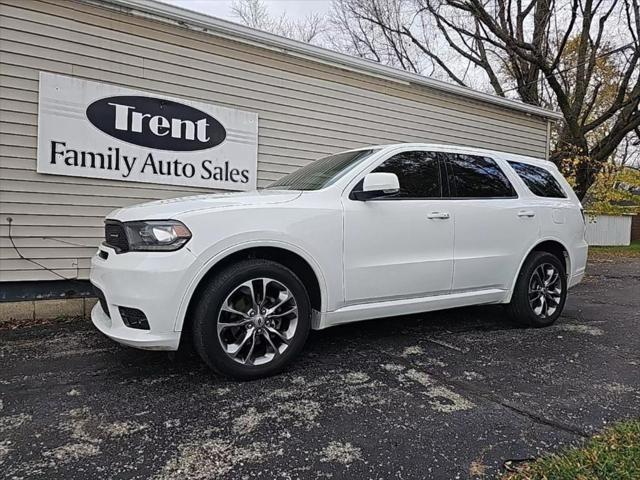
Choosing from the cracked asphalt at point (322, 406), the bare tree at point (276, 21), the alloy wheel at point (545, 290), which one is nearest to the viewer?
the cracked asphalt at point (322, 406)

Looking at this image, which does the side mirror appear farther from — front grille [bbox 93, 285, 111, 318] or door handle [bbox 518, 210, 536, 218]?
front grille [bbox 93, 285, 111, 318]

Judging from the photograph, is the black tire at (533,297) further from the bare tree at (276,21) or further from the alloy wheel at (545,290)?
the bare tree at (276,21)

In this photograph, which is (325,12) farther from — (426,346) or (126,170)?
(426,346)

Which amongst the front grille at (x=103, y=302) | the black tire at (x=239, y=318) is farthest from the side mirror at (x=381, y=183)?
the front grille at (x=103, y=302)

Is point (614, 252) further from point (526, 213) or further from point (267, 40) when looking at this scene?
point (267, 40)

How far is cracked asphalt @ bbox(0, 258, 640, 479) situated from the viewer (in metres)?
2.05

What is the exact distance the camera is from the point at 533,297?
4379 mm

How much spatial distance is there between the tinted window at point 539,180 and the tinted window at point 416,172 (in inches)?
43.0

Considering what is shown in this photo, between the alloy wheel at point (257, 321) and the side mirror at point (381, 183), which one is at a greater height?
the side mirror at point (381, 183)

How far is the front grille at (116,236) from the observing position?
2.91 metres

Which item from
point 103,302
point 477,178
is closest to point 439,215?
point 477,178

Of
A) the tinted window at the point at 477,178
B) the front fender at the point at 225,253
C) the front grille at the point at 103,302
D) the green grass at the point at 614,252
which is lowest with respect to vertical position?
the green grass at the point at 614,252

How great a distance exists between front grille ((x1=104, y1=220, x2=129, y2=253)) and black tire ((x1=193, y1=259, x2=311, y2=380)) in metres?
0.63

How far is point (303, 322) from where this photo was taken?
3.10 meters
